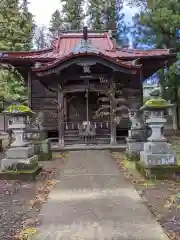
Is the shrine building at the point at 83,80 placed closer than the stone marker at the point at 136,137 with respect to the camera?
No

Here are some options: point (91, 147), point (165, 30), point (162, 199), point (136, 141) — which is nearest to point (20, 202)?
point (162, 199)

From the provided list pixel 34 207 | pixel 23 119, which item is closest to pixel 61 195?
pixel 34 207

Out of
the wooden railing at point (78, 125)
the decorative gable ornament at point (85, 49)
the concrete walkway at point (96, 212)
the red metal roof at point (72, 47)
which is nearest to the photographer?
the concrete walkway at point (96, 212)

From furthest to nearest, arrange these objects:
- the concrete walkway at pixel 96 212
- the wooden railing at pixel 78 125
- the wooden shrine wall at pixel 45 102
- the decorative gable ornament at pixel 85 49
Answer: the wooden shrine wall at pixel 45 102 < the wooden railing at pixel 78 125 < the decorative gable ornament at pixel 85 49 < the concrete walkway at pixel 96 212

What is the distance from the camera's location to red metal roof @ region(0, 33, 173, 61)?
15.8 metres

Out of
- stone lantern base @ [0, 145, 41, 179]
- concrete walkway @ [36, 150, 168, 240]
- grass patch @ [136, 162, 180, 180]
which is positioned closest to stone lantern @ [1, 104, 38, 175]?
stone lantern base @ [0, 145, 41, 179]

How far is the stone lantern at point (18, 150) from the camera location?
25.7ft

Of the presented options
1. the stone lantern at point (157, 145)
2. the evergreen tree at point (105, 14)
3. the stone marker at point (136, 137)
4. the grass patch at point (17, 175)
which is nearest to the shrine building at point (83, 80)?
the stone marker at point (136, 137)

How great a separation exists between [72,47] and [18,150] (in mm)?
10912

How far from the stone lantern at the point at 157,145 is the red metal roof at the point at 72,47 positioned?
6986mm

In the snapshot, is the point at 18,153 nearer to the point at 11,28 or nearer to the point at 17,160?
the point at 17,160

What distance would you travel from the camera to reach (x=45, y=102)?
56.8 ft

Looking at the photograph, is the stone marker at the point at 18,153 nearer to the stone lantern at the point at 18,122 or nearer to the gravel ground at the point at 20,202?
the stone lantern at the point at 18,122

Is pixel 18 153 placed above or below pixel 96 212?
above
